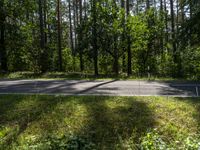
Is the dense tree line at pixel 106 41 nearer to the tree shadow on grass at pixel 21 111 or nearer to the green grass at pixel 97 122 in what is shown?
the green grass at pixel 97 122

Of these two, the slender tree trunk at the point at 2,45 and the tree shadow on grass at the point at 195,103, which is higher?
the slender tree trunk at the point at 2,45

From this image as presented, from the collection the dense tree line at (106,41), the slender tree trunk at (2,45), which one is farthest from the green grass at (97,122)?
the slender tree trunk at (2,45)

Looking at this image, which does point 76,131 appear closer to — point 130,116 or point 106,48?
point 130,116

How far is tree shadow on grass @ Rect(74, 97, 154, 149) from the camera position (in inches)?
319

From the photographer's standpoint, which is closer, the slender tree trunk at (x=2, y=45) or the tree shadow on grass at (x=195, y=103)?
the tree shadow on grass at (x=195, y=103)

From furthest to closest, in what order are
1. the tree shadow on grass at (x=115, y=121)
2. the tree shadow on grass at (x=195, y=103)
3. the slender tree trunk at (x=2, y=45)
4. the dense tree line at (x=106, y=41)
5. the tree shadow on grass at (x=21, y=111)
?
1. the slender tree trunk at (x=2, y=45)
2. the dense tree line at (x=106, y=41)
3. the tree shadow on grass at (x=195, y=103)
4. the tree shadow on grass at (x=21, y=111)
5. the tree shadow on grass at (x=115, y=121)

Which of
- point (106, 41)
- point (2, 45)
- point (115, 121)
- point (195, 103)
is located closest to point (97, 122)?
point (115, 121)

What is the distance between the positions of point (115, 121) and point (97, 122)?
0.46 metres

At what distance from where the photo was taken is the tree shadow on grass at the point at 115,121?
8102 millimetres

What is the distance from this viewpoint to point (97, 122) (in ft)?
28.9

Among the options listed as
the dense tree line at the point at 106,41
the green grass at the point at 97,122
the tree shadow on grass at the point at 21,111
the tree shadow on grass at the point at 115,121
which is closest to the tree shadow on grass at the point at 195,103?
the green grass at the point at 97,122

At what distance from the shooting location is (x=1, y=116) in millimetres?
9281

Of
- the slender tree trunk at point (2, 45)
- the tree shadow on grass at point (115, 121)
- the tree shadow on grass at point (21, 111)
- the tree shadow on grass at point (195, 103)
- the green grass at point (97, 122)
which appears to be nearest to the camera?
the green grass at point (97, 122)

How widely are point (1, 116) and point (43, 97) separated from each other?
66.0 inches
